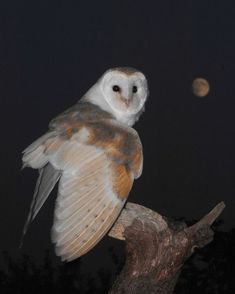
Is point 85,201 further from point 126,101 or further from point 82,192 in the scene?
point 126,101

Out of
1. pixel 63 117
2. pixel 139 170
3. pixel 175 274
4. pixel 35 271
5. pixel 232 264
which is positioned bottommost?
pixel 35 271

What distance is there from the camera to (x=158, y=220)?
2.56 meters

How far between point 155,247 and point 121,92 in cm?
118

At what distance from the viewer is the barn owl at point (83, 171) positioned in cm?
230

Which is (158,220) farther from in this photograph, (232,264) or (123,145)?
(232,264)

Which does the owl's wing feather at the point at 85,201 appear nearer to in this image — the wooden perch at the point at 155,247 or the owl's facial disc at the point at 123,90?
the wooden perch at the point at 155,247

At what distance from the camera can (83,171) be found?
2.47 meters

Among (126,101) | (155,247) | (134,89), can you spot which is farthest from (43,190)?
(134,89)

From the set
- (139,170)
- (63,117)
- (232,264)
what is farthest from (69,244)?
(232,264)

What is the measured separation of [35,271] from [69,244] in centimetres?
731

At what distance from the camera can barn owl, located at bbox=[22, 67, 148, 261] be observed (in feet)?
7.56

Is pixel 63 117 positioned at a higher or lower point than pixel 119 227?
higher

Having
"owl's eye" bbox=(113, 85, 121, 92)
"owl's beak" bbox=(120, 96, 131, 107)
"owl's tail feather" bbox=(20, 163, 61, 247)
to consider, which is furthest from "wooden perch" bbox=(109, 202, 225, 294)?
"owl's eye" bbox=(113, 85, 121, 92)

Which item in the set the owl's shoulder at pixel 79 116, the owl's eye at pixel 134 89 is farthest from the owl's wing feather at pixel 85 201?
the owl's eye at pixel 134 89
